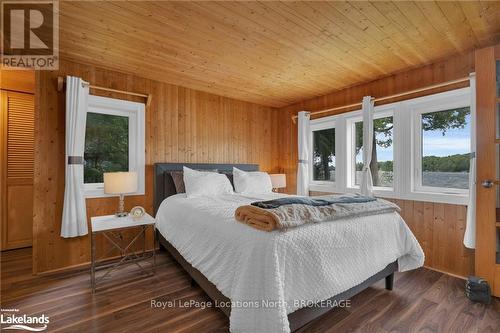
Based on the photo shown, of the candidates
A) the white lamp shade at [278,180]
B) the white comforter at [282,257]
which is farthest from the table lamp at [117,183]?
the white lamp shade at [278,180]

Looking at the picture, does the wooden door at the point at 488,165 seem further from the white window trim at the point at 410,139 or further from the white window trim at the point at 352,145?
the white window trim at the point at 352,145

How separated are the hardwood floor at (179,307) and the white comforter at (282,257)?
323mm

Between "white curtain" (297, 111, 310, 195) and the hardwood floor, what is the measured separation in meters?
1.84

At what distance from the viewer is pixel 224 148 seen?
399cm

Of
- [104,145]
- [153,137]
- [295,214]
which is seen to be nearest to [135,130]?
[153,137]

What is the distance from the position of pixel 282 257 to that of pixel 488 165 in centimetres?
215

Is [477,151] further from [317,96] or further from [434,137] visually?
[317,96]

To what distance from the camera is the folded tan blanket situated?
1.46m

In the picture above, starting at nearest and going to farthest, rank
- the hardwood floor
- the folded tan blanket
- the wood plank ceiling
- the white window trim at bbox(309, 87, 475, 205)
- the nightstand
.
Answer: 1. the folded tan blanket
2. the hardwood floor
3. the wood plank ceiling
4. the nightstand
5. the white window trim at bbox(309, 87, 475, 205)

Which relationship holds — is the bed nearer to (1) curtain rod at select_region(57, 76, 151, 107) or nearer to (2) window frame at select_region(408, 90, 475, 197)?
(2) window frame at select_region(408, 90, 475, 197)

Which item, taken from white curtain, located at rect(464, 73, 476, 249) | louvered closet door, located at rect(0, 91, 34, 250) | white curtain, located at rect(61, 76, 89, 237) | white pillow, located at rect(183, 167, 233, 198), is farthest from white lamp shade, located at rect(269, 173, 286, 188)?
louvered closet door, located at rect(0, 91, 34, 250)

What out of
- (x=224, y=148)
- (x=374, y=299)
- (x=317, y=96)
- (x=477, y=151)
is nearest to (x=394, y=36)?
(x=477, y=151)

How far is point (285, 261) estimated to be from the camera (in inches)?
53.9

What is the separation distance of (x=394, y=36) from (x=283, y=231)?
2111mm
